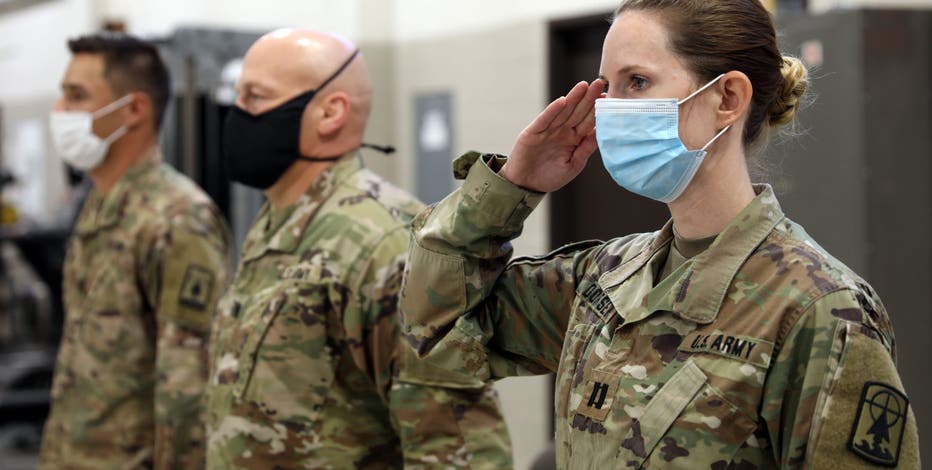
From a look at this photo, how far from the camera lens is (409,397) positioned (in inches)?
80.0

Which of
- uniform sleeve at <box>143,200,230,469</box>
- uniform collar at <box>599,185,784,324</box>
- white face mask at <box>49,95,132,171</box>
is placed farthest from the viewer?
white face mask at <box>49,95,132,171</box>

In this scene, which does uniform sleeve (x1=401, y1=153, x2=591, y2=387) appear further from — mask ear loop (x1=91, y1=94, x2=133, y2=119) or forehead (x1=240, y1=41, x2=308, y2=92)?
mask ear loop (x1=91, y1=94, x2=133, y2=119)

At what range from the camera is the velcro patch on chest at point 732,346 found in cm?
127

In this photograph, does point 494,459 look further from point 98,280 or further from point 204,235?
point 98,280

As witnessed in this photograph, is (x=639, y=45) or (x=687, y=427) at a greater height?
(x=639, y=45)

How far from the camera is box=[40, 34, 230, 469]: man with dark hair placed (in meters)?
2.76

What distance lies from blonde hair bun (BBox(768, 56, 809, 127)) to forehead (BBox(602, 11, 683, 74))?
15cm

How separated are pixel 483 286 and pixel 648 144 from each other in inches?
13.6

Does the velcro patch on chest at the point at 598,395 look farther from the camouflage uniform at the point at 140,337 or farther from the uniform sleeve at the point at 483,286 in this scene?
the camouflage uniform at the point at 140,337

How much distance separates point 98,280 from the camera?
291cm

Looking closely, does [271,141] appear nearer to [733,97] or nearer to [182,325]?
[182,325]

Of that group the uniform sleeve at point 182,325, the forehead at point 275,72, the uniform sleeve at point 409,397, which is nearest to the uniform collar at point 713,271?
the uniform sleeve at point 409,397

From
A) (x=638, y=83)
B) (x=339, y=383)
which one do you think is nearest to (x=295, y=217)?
(x=339, y=383)

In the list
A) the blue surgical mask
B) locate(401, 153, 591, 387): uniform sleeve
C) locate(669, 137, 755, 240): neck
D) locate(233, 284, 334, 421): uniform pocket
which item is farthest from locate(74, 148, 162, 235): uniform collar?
locate(669, 137, 755, 240): neck
